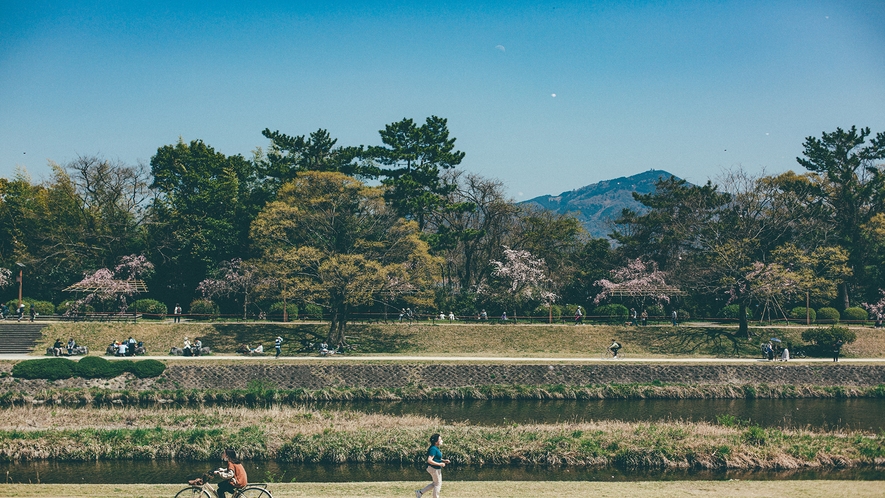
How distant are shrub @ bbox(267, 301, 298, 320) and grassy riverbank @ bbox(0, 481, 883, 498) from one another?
3220 centimetres

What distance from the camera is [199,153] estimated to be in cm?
6366

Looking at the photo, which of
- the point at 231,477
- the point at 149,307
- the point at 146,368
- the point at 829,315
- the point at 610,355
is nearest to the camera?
the point at 231,477

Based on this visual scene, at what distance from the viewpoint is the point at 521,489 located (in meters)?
18.4

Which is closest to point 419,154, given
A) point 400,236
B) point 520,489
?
point 400,236

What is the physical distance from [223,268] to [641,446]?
130ft

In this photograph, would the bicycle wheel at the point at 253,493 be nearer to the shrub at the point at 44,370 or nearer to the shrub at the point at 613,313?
the shrub at the point at 44,370

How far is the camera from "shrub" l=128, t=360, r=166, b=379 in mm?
34750

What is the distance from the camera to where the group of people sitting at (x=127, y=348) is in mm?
38906

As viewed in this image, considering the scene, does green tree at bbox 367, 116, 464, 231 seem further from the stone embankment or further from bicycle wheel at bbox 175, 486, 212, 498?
bicycle wheel at bbox 175, 486, 212, 498

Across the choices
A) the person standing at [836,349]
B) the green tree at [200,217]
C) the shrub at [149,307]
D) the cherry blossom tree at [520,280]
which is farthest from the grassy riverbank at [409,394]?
the green tree at [200,217]

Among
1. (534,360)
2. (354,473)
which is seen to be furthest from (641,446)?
(534,360)

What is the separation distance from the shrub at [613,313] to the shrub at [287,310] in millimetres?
22274

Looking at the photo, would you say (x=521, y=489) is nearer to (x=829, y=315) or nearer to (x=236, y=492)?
(x=236, y=492)

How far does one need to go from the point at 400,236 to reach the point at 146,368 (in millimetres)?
17852
